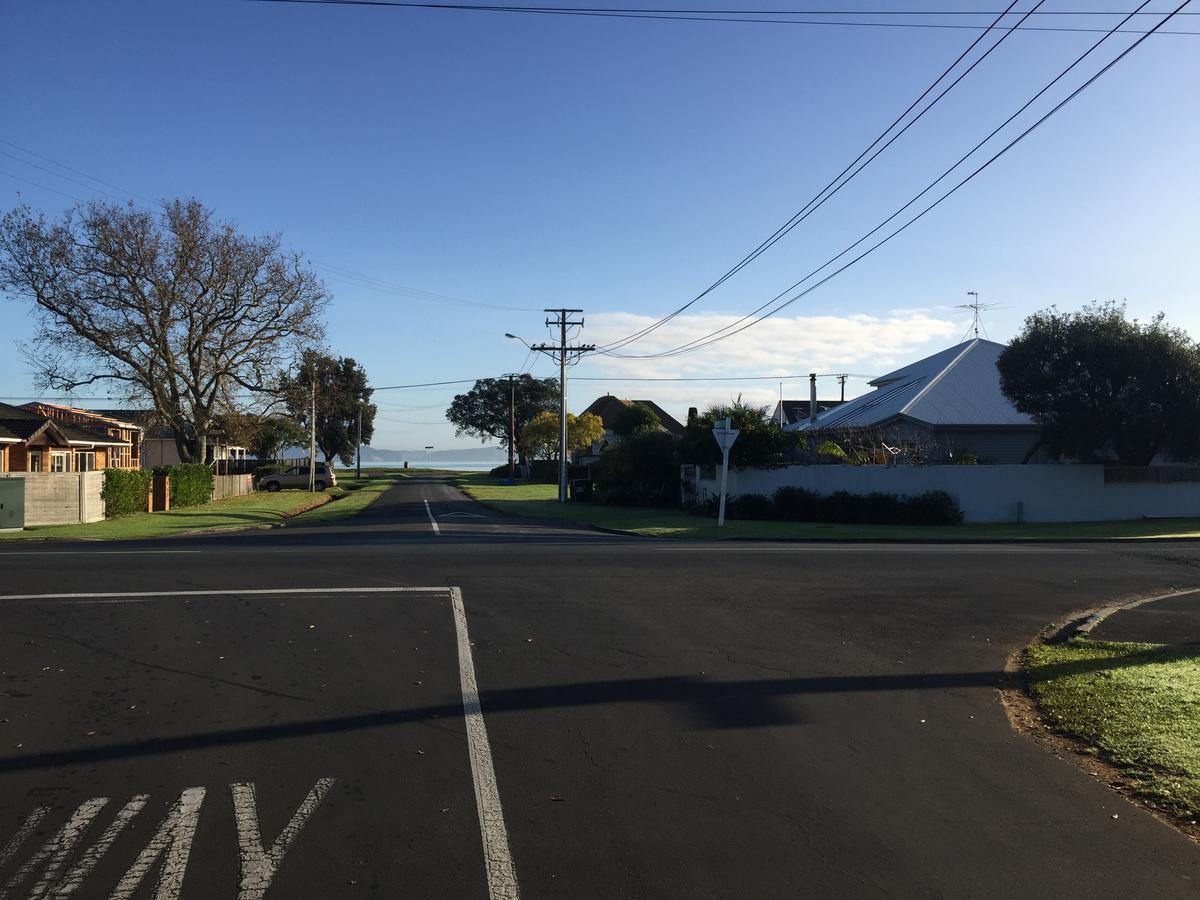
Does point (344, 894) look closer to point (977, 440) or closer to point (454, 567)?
point (454, 567)

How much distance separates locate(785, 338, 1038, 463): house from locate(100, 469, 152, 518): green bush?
27.1m

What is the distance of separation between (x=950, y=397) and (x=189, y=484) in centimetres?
3374

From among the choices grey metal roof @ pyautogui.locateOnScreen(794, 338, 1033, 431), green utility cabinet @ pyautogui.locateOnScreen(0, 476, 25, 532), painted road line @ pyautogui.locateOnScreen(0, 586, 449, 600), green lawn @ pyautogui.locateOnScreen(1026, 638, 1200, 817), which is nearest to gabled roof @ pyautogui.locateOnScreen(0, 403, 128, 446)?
green utility cabinet @ pyautogui.locateOnScreen(0, 476, 25, 532)

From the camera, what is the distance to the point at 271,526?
1267 inches

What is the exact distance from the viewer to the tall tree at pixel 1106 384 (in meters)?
28.8

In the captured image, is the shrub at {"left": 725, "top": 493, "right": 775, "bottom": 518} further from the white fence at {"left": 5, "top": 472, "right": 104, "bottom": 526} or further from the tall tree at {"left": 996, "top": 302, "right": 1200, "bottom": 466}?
the white fence at {"left": 5, "top": 472, "right": 104, "bottom": 526}

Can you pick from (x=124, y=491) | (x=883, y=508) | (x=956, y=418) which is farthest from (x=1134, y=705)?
(x=124, y=491)

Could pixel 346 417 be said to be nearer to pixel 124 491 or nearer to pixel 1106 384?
pixel 124 491

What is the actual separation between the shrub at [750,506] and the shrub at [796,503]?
0.39 m

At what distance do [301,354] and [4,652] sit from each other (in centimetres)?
4233

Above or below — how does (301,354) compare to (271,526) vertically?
above

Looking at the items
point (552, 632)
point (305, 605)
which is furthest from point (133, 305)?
point (552, 632)

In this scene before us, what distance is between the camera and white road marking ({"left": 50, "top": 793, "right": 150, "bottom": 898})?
178 inches

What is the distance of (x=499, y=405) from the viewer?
126625mm
